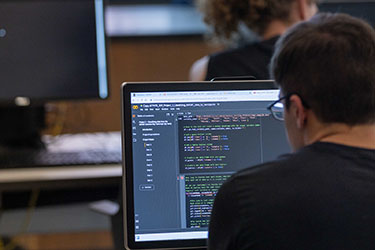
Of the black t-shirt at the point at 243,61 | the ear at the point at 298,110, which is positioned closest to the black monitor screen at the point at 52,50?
the black t-shirt at the point at 243,61

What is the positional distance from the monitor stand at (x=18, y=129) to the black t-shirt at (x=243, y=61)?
2.19ft

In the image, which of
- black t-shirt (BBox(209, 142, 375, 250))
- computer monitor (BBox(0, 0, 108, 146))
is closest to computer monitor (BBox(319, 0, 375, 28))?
computer monitor (BBox(0, 0, 108, 146))

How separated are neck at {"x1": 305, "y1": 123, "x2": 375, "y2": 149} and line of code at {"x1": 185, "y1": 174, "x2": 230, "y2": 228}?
27 cm

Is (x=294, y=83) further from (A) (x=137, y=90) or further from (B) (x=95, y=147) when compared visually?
(B) (x=95, y=147)

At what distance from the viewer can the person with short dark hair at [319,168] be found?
0.84m

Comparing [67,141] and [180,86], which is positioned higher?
[180,86]

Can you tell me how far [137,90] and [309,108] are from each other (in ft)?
1.10

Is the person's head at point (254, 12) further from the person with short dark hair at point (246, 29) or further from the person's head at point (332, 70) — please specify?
the person's head at point (332, 70)

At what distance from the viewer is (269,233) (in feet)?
2.74

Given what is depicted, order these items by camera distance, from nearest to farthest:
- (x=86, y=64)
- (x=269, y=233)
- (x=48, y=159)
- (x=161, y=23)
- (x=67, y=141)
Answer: (x=269, y=233) → (x=48, y=159) → (x=86, y=64) → (x=67, y=141) → (x=161, y=23)

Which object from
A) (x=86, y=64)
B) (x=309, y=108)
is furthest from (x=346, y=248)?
(x=86, y=64)

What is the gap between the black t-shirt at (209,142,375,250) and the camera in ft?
2.74

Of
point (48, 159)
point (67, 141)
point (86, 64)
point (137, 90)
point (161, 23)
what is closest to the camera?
point (137, 90)

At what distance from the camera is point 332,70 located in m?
0.86
